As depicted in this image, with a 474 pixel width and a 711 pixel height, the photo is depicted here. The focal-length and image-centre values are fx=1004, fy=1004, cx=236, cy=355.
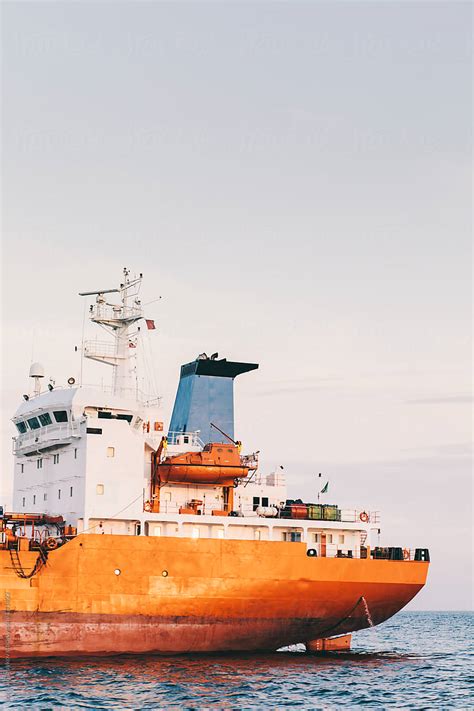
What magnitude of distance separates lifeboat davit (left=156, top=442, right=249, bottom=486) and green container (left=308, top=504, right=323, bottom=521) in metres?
2.74

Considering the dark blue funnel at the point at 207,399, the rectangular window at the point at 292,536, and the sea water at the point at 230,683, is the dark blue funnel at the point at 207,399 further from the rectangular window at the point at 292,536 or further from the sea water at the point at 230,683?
the sea water at the point at 230,683

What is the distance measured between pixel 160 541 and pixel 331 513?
7423mm

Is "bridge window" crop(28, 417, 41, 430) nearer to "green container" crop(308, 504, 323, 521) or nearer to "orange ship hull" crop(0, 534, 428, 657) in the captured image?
"orange ship hull" crop(0, 534, 428, 657)

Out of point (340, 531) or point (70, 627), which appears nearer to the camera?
point (70, 627)

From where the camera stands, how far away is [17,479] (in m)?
39.2

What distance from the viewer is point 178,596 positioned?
109 feet

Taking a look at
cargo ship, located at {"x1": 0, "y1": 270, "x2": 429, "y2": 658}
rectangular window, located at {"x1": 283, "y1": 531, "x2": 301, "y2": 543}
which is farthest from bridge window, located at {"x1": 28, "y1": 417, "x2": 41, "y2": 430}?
rectangular window, located at {"x1": 283, "y1": 531, "x2": 301, "y2": 543}

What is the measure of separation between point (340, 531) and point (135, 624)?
8972mm

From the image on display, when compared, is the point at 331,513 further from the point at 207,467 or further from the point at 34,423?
the point at 34,423

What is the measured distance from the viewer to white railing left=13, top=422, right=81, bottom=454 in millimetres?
35250

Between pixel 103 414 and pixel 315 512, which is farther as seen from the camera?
pixel 315 512

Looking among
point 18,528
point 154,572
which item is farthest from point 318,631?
point 18,528

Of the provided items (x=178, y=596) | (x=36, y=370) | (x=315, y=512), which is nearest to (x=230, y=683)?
(x=178, y=596)

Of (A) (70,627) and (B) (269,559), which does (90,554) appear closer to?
(A) (70,627)
